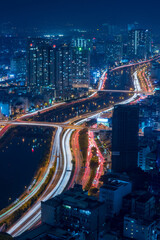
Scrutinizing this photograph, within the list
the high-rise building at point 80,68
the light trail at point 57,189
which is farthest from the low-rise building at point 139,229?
the high-rise building at point 80,68

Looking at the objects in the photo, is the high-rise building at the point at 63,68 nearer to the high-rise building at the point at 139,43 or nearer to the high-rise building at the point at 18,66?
the high-rise building at the point at 18,66

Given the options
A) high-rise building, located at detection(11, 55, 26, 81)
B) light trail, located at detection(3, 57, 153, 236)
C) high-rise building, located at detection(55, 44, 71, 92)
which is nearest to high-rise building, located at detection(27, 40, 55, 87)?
high-rise building, located at detection(55, 44, 71, 92)

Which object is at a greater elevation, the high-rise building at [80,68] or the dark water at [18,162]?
the high-rise building at [80,68]

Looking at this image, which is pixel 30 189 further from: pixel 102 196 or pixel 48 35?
pixel 48 35

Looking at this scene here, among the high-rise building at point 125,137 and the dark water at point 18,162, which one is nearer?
the dark water at point 18,162

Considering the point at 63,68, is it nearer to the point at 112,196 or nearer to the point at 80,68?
the point at 80,68

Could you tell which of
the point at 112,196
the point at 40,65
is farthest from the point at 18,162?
the point at 40,65
